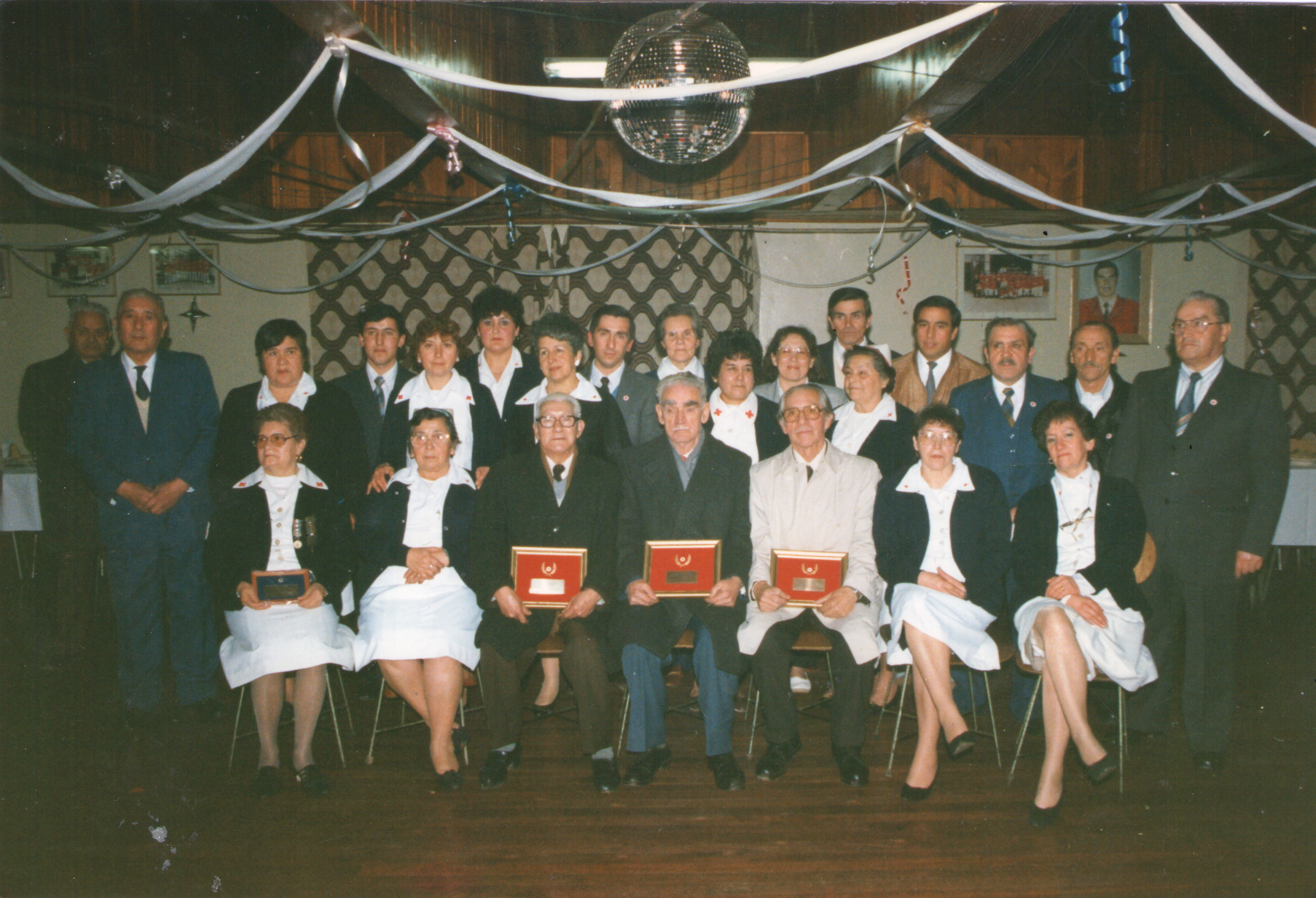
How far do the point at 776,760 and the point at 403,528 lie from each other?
66.6 inches

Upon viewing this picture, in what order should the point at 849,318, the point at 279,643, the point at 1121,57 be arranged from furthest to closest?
1. the point at 1121,57
2. the point at 849,318
3. the point at 279,643

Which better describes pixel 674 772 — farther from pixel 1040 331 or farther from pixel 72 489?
pixel 1040 331

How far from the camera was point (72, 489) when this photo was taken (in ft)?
12.5

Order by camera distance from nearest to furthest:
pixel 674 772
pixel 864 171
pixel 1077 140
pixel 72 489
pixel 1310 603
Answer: pixel 674 772 → pixel 72 489 → pixel 864 171 → pixel 1310 603 → pixel 1077 140

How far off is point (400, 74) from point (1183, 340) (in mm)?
3079

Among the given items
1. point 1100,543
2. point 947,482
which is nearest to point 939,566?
point 947,482

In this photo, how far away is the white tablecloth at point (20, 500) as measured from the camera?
4.74m

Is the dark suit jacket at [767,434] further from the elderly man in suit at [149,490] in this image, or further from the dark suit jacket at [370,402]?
the elderly man in suit at [149,490]

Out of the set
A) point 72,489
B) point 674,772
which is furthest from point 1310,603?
point 72,489

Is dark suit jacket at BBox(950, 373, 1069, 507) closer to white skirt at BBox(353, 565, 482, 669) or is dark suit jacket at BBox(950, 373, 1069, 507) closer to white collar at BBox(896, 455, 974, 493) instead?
white collar at BBox(896, 455, 974, 493)

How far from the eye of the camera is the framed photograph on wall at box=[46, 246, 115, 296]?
5973mm

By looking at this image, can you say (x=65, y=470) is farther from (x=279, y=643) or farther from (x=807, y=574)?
(x=807, y=574)

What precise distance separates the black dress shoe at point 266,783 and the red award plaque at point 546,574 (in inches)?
42.0

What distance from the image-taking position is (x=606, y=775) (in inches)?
113
